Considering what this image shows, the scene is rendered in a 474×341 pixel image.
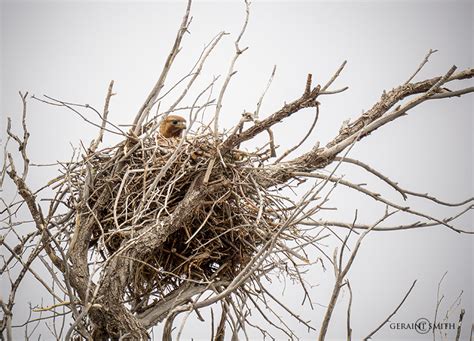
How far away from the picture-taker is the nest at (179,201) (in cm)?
274

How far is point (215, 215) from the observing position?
9.38 ft

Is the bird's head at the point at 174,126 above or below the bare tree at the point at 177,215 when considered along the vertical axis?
above

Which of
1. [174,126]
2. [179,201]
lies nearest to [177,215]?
[179,201]

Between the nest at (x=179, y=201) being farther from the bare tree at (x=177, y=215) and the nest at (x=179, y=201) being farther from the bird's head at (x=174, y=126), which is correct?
the bird's head at (x=174, y=126)

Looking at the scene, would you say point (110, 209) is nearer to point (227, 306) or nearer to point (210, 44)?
point (227, 306)

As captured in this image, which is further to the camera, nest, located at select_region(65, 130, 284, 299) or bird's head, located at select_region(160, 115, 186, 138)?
bird's head, located at select_region(160, 115, 186, 138)

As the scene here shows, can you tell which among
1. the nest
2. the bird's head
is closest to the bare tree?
the nest

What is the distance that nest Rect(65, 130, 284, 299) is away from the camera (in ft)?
8.98

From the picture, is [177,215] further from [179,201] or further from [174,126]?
[174,126]

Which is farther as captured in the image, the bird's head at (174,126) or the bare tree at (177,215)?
the bird's head at (174,126)

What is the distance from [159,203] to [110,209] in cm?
27

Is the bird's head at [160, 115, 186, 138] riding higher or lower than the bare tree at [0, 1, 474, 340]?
higher

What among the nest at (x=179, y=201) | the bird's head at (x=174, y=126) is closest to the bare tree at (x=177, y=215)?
the nest at (x=179, y=201)

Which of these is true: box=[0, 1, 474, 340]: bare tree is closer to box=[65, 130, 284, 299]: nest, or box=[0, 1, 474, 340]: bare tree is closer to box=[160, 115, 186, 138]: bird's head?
box=[65, 130, 284, 299]: nest
